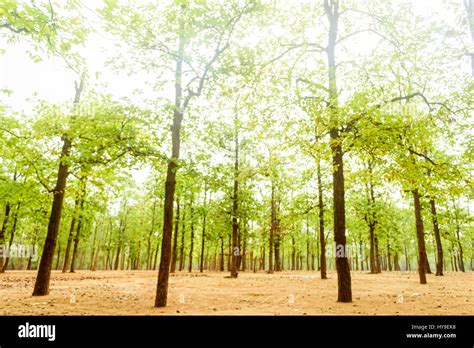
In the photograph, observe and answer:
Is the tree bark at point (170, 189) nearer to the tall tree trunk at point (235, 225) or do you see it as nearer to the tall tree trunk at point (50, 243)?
Result: the tall tree trunk at point (50, 243)

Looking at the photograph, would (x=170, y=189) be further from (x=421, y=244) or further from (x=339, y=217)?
(x=421, y=244)

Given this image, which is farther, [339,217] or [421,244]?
[421,244]

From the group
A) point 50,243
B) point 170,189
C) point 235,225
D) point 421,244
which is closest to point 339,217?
point 170,189

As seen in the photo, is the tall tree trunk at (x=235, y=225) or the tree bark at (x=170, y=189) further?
the tall tree trunk at (x=235, y=225)

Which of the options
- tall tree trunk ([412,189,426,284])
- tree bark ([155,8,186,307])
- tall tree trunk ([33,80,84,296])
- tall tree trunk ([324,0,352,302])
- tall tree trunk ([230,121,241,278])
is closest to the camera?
tree bark ([155,8,186,307])

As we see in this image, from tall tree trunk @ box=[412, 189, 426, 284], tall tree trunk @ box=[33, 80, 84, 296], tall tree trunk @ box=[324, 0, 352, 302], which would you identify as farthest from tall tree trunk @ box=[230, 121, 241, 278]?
tall tree trunk @ box=[324, 0, 352, 302]

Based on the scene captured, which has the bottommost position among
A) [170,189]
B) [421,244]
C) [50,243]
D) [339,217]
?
[50,243]

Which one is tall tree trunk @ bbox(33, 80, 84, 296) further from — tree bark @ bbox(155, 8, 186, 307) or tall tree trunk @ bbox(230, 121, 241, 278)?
tall tree trunk @ bbox(230, 121, 241, 278)

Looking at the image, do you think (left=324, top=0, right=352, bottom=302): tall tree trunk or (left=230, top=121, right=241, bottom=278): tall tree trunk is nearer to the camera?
(left=324, top=0, right=352, bottom=302): tall tree trunk

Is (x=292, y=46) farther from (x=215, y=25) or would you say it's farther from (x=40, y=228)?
(x=40, y=228)

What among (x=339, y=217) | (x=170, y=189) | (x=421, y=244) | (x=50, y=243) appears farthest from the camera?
(x=421, y=244)

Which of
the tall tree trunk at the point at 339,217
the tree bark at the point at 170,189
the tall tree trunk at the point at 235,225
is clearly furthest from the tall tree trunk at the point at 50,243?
the tall tree trunk at the point at 235,225

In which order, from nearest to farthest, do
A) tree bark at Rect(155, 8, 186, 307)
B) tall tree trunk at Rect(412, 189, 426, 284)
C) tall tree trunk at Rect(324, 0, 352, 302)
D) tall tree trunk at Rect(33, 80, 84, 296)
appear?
1. tree bark at Rect(155, 8, 186, 307)
2. tall tree trunk at Rect(324, 0, 352, 302)
3. tall tree trunk at Rect(33, 80, 84, 296)
4. tall tree trunk at Rect(412, 189, 426, 284)

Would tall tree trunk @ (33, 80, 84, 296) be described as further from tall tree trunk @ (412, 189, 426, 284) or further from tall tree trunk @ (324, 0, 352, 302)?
tall tree trunk @ (412, 189, 426, 284)
